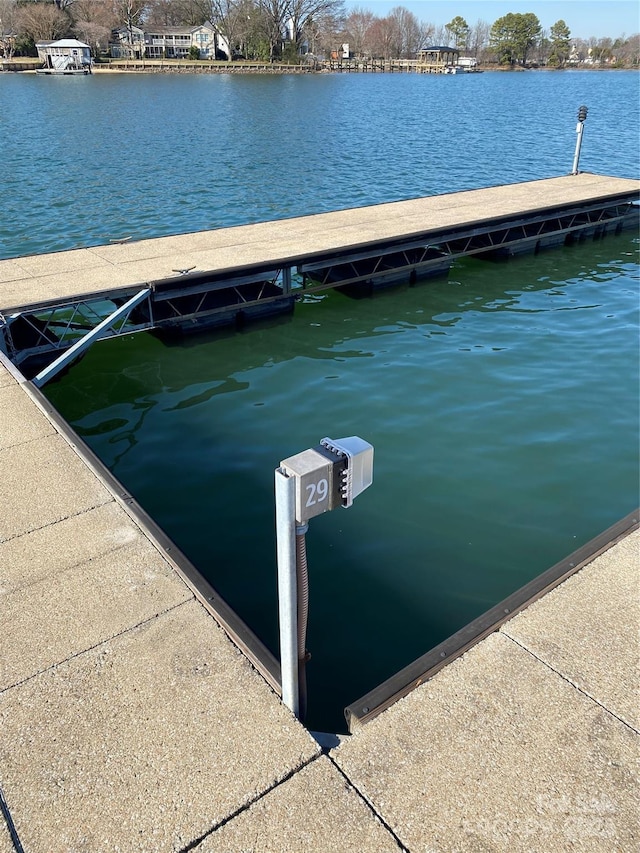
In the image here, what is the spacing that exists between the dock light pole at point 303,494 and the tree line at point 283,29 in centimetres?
12549

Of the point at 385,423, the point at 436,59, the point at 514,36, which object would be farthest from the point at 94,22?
the point at 385,423

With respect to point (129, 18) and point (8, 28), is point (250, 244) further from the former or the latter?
point (129, 18)

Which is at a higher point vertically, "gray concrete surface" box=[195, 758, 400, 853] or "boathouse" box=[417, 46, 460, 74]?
"boathouse" box=[417, 46, 460, 74]

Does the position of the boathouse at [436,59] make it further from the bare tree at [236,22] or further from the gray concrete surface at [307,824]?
the gray concrete surface at [307,824]

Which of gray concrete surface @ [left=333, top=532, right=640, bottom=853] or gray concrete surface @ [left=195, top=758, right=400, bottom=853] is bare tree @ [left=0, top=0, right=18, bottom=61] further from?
gray concrete surface @ [left=195, top=758, right=400, bottom=853]

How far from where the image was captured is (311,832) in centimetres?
287

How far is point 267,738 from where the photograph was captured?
130 inches

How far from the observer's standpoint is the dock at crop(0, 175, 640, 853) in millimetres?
2910

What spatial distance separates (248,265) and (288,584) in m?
9.24

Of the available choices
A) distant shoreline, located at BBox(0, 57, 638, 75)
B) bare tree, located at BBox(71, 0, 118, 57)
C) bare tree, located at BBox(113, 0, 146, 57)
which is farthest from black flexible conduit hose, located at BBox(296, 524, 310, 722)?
bare tree, located at BBox(113, 0, 146, 57)

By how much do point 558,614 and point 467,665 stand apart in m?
0.82

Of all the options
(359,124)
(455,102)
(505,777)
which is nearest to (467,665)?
(505,777)

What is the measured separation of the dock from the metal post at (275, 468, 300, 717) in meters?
0.19

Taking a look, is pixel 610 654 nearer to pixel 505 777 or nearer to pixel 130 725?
pixel 505 777
